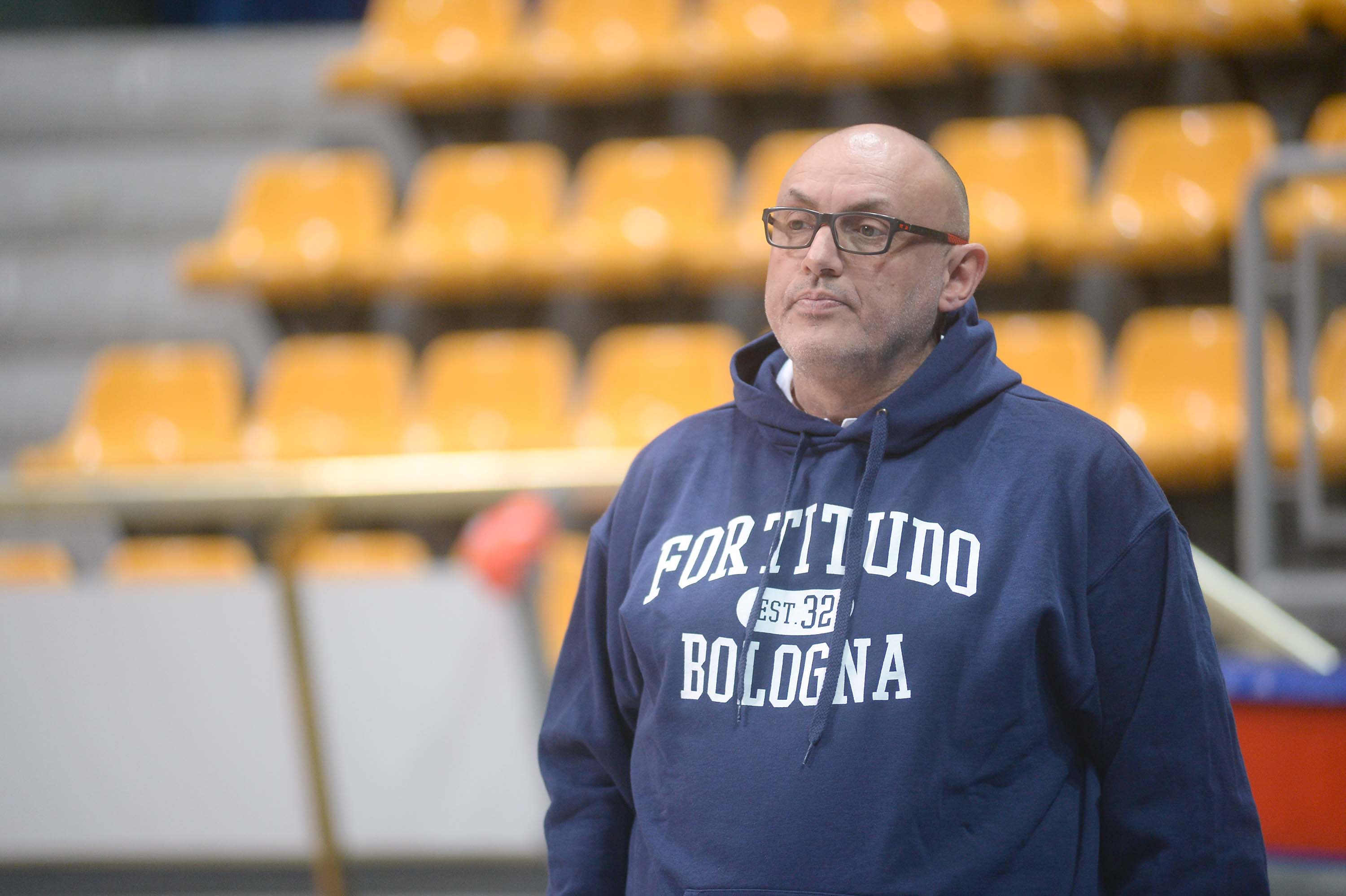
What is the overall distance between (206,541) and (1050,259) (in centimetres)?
216

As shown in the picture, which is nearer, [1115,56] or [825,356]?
[825,356]

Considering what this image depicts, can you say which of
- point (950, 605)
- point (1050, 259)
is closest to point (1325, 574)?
point (1050, 259)

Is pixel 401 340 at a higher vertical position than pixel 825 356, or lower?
lower

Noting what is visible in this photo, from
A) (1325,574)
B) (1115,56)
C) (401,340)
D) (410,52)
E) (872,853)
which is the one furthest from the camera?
(410,52)

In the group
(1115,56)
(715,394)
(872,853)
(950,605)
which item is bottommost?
(715,394)

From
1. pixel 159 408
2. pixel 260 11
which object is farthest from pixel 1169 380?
pixel 260 11

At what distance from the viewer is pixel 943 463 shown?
86cm

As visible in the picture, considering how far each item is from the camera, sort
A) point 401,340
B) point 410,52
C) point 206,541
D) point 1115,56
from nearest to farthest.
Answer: point 206,541
point 1115,56
point 401,340
point 410,52

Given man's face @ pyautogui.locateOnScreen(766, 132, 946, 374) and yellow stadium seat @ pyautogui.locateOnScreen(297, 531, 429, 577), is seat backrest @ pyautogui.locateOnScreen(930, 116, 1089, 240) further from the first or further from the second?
man's face @ pyautogui.locateOnScreen(766, 132, 946, 374)

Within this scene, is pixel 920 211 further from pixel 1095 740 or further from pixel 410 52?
pixel 410 52

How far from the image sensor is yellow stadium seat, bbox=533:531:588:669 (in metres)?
1.80

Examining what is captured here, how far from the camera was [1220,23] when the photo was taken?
3.14 m

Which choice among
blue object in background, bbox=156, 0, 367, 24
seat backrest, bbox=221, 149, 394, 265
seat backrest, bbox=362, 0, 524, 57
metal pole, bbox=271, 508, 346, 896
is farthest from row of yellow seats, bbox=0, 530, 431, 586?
blue object in background, bbox=156, 0, 367, 24

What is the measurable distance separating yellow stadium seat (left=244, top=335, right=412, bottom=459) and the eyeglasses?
2.32 metres
